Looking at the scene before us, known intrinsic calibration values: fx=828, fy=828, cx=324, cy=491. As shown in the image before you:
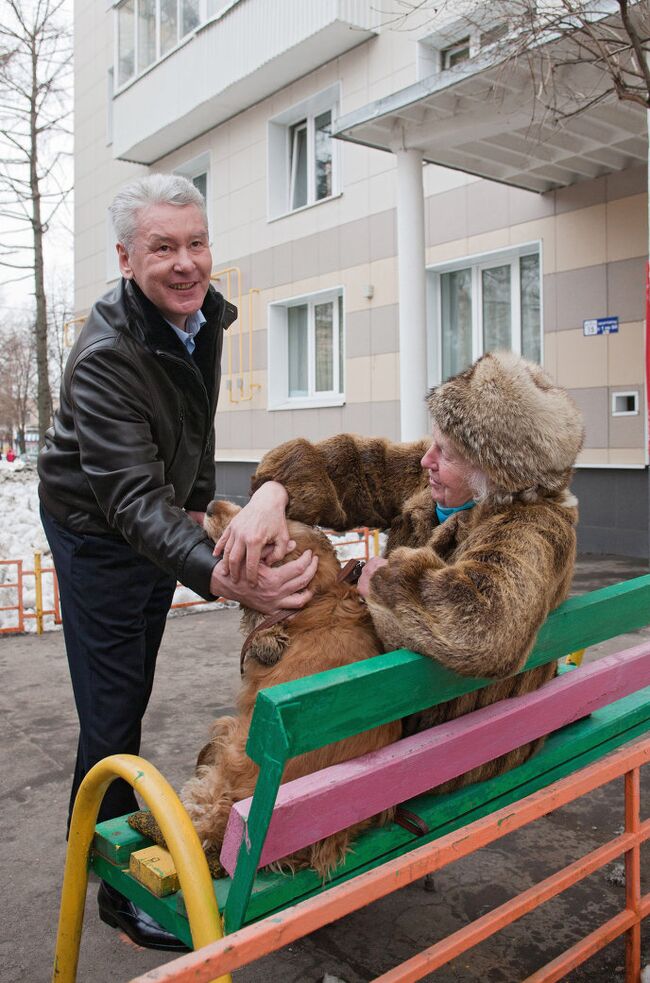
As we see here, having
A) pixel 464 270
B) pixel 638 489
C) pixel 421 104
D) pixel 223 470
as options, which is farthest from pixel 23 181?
pixel 638 489

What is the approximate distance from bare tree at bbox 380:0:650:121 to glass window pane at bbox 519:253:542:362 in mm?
2688

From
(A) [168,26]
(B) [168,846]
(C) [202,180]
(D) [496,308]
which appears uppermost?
(A) [168,26]

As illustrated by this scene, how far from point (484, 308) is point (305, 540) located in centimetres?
841

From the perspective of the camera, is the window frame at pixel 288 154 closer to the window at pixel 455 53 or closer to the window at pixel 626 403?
the window at pixel 455 53

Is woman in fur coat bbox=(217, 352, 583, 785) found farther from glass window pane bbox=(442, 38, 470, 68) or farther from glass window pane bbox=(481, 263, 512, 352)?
glass window pane bbox=(442, 38, 470, 68)

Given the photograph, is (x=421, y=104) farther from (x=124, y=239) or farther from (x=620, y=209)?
(x=124, y=239)

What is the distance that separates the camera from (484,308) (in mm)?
9938

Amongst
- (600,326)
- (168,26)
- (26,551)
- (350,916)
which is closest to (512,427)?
(350,916)

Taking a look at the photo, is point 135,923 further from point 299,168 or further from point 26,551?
point 299,168

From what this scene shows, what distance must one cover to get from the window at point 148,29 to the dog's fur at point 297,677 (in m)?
13.6

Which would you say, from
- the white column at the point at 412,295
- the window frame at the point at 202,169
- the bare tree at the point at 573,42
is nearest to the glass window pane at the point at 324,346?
the window frame at the point at 202,169

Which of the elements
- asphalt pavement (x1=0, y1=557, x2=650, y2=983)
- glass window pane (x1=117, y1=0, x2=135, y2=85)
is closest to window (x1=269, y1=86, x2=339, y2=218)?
glass window pane (x1=117, y1=0, x2=135, y2=85)

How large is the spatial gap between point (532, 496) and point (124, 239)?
4.29 feet

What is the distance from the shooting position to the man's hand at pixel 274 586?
75.9 inches
